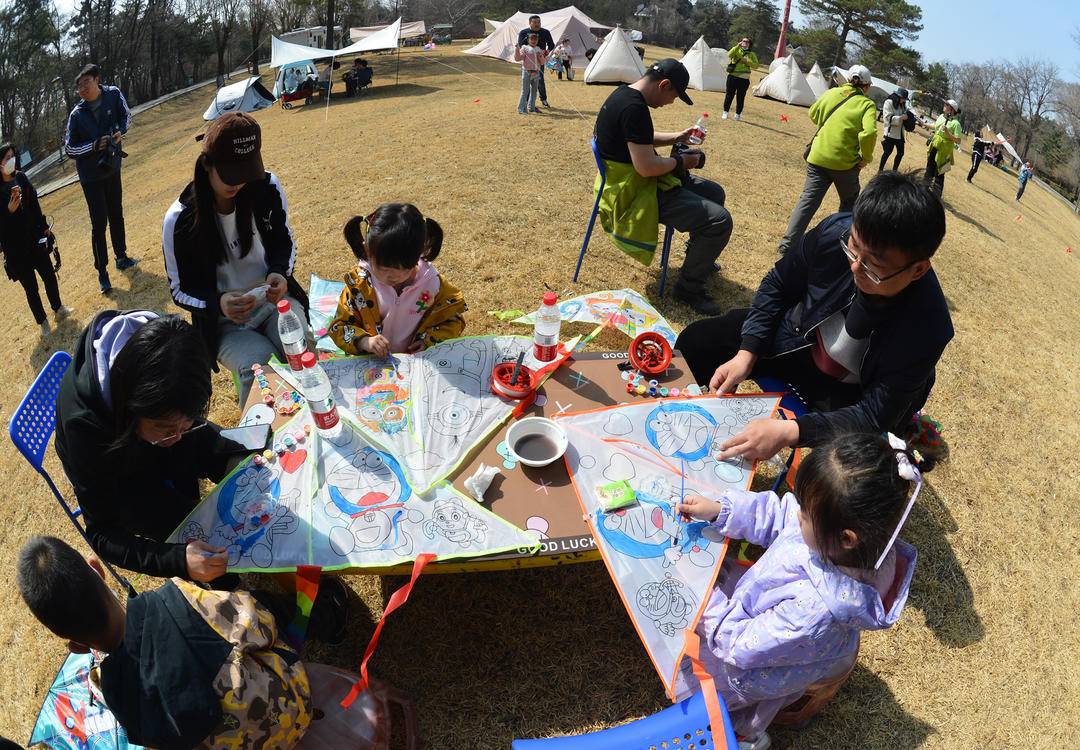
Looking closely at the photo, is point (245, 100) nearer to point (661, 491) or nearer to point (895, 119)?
point (895, 119)

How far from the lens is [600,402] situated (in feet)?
8.85

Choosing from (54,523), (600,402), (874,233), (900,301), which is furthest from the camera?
(54,523)

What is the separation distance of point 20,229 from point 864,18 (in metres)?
36.8

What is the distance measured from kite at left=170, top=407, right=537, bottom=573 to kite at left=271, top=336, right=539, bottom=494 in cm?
9

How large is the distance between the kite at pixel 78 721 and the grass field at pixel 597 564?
663 millimetres

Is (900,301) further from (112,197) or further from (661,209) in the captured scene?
(112,197)

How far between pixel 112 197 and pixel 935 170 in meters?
11.6

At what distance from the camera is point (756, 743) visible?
2215mm

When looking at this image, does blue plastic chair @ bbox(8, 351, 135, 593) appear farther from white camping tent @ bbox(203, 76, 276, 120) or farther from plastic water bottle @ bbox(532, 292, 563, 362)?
white camping tent @ bbox(203, 76, 276, 120)

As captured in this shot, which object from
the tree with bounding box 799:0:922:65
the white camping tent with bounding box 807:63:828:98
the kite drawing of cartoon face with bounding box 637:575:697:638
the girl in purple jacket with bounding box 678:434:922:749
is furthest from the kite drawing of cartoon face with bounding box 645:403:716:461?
the tree with bounding box 799:0:922:65

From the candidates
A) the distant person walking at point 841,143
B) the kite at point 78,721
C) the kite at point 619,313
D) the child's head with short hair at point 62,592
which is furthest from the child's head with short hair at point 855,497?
the distant person walking at point 841,143

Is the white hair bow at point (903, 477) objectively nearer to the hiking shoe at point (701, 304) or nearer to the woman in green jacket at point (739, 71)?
→ the hiking shoe at point (701, 304)

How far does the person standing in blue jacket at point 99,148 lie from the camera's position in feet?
19.2

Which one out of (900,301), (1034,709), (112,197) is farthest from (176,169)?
(1034,709)
